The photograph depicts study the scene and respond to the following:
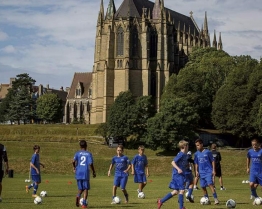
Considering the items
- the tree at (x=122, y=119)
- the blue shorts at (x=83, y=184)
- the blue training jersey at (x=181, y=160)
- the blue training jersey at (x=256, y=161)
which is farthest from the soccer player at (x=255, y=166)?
the tree at (x=122, y=119)

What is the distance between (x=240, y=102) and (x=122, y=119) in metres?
19.3

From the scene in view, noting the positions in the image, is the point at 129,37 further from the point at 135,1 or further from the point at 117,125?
the point at 117,125

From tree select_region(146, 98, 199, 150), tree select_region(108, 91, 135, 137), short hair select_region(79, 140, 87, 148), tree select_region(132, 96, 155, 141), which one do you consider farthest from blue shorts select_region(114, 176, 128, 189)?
tree select_region(108, 91, 135, 137)

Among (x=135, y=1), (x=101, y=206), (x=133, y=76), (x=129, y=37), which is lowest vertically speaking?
(x=101, y=206)

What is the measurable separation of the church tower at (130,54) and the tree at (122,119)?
2429 centimetres

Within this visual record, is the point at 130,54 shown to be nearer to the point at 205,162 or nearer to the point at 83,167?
the point at 205,162

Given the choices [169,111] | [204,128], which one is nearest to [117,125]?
[169,111]

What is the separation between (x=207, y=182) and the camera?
22641mm

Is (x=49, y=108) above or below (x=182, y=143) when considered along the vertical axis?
above

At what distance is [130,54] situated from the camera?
124 meters

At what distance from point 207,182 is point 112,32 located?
340ft

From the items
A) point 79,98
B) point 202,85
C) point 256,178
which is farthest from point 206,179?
point 79,98

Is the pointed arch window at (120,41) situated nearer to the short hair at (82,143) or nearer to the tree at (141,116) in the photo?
the tree at (141,116)

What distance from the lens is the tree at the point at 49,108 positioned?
466 ft
